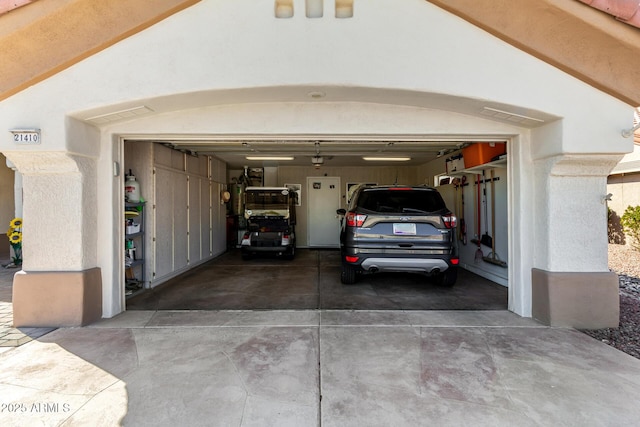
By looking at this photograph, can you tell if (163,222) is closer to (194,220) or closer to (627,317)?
(194,220)

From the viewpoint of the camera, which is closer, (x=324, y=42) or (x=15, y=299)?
(x=324, y=42)

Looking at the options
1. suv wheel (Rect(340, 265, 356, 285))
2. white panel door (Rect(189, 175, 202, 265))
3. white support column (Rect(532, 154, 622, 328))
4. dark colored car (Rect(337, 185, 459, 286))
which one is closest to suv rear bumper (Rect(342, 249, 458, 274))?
dark colored car (Rect(337, 185, 459, 286))

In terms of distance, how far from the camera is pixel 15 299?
3.89 m

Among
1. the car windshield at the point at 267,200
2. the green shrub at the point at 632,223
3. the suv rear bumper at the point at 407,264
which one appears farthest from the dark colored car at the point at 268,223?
the green shrub at the point at 632,223

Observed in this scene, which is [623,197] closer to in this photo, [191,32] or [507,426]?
[507,426]

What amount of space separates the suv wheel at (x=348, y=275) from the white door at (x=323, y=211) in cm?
508

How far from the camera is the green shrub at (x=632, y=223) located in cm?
814

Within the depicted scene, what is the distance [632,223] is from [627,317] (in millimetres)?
5726

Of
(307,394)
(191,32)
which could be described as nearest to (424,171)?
(191,32)

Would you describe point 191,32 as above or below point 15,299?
above

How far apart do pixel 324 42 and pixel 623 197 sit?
34.8 feet

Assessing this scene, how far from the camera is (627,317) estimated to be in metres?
4.22

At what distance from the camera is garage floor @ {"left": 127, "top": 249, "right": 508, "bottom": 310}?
4844 millimetres

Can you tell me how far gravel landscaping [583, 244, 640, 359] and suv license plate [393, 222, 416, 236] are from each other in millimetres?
2394
